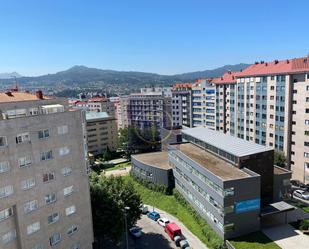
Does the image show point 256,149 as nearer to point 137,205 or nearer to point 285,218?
point 285,218

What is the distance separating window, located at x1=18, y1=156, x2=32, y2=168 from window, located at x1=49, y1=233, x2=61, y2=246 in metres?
8.47

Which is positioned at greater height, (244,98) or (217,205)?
(244,98)

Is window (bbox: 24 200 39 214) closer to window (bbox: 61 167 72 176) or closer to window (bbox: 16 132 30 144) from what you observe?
window (bbox: 61 167 72 176)

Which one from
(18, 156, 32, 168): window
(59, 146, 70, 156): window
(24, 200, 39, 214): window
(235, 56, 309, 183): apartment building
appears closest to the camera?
(18, 156, 32, 168): window

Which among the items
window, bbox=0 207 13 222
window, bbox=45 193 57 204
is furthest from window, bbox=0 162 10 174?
window, bbox=45 193 57 204

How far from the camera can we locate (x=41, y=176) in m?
28.7

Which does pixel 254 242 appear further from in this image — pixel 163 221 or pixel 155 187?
pixel 155 187

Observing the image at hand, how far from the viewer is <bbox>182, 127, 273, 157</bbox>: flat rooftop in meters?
45.7

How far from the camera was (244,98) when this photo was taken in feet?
263

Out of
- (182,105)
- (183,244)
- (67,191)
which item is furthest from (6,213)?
(182,105)

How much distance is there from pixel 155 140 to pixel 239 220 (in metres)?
68.2

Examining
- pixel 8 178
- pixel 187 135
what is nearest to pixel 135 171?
pixel 187 135

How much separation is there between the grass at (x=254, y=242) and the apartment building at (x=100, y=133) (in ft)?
A: 237

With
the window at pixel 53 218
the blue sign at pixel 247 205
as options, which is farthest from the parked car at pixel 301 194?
the window at pixel 53 218
